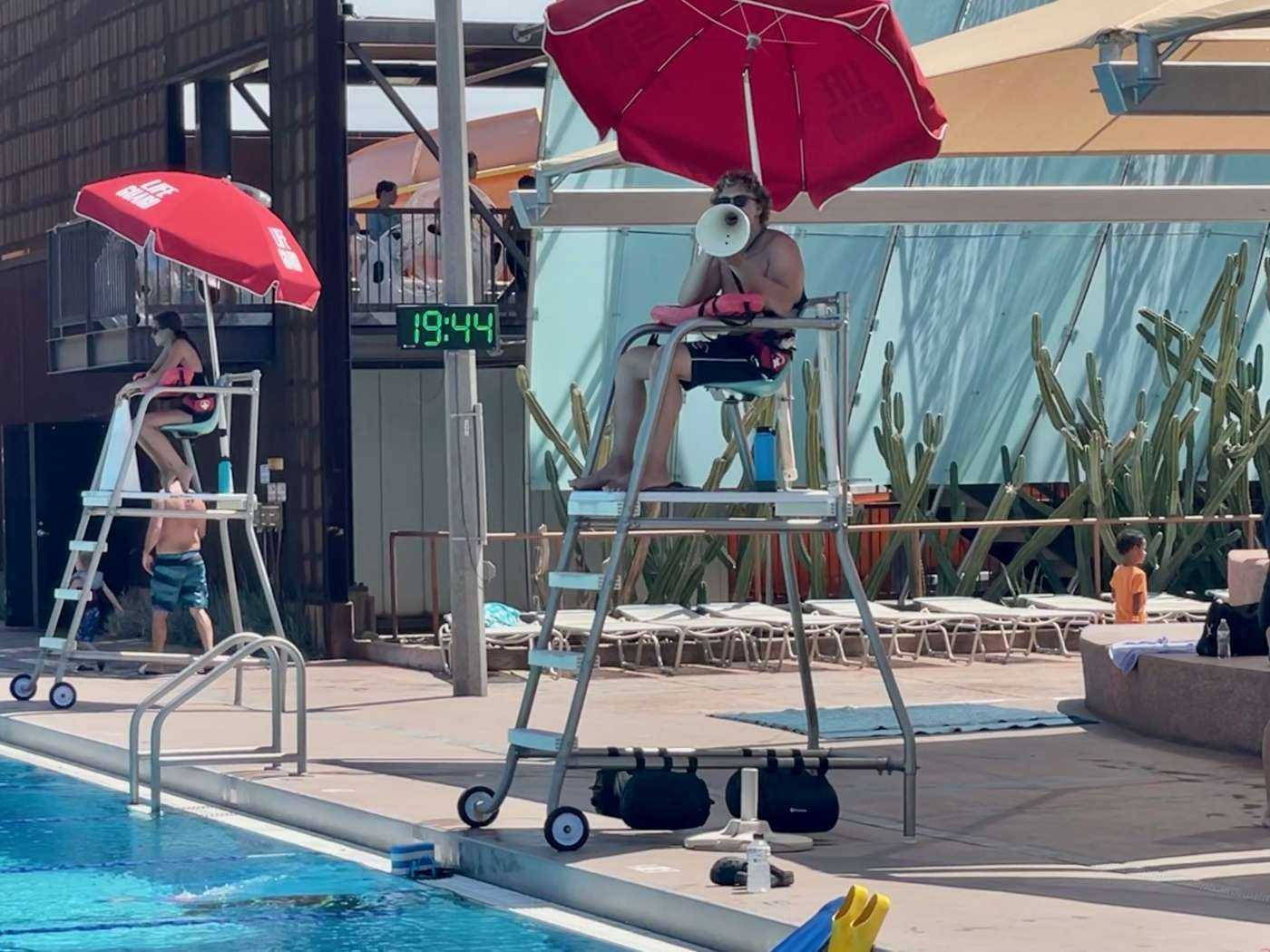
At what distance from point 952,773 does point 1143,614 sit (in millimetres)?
5311

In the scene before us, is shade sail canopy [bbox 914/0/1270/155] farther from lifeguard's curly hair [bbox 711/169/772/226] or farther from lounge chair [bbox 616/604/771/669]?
lounge chair [bbox 616/604/771/669]

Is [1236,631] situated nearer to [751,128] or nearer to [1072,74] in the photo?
[1072,74]

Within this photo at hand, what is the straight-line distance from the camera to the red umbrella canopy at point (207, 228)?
1537 centimetres

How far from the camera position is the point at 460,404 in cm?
1504

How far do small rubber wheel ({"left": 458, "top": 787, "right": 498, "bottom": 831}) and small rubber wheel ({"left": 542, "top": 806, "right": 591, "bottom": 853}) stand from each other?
624mm

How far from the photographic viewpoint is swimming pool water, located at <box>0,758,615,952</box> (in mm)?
8211

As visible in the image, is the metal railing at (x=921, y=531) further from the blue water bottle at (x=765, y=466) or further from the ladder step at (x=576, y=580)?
the ladder step at (x=576, y=580)

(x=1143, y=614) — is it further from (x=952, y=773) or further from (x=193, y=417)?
(x=193, y=417)

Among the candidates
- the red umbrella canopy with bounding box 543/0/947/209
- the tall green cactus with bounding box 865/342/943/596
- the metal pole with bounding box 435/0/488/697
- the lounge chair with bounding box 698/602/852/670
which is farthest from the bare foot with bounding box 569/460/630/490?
the tall green cactus with bounding box 865/342/943/596

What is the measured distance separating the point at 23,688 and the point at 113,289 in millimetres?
7006

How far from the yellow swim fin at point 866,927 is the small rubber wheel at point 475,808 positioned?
10.1ft

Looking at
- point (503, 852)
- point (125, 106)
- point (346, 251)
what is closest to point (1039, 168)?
point (346, 251)

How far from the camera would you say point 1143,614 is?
1612 cm

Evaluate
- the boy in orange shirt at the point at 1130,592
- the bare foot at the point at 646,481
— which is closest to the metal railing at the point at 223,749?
the bare foot at the point at 646,481
